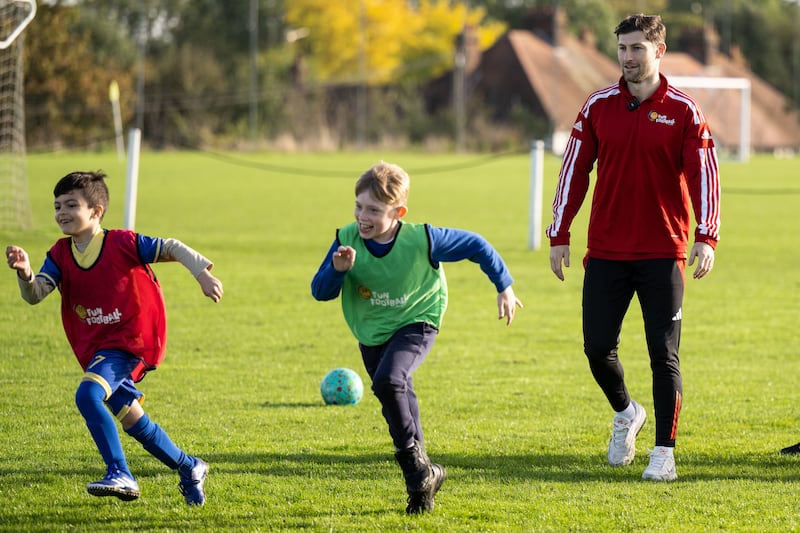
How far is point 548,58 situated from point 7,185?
168 ft

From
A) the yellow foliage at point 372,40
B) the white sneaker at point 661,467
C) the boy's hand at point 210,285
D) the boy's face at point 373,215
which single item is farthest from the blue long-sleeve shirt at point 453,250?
the yellow foliage at point 372,40

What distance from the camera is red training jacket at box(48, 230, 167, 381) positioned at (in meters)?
5.57

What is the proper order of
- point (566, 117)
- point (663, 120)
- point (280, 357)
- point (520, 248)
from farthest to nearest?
point (566, 117) < point (520, 248) < point (280, 357) < point (663, 120)

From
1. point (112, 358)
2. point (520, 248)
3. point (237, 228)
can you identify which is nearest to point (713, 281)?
point (520, 248)

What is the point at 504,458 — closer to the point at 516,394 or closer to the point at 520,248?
the point at 516,394

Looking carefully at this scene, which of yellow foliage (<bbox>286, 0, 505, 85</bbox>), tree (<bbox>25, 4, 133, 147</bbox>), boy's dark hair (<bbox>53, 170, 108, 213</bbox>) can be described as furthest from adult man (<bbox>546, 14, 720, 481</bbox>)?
yellow foliage (<bbox>286, 0, 505, 85</bbox>)

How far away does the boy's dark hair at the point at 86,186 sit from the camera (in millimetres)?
5559

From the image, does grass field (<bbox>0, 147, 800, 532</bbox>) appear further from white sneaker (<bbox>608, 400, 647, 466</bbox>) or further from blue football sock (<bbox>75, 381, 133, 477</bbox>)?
blue football sock (<bbox>75, 381, 133, 477</bbox>)

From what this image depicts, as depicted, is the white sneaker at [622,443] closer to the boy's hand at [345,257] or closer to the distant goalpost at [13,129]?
the boy's hand at [345,257]

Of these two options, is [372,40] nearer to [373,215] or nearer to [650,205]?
[650,205]

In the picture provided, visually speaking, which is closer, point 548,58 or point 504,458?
point 504,458

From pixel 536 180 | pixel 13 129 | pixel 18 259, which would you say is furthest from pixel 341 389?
pixel 13 129

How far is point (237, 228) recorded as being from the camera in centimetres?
2195

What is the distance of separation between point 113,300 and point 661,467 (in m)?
2.85
